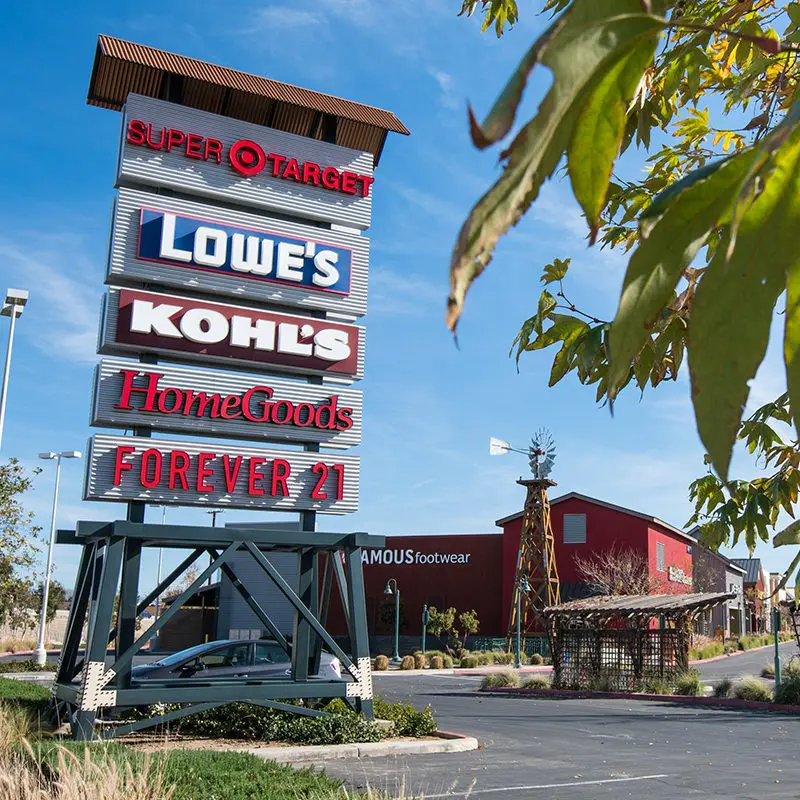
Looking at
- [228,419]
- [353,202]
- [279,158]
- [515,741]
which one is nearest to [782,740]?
[515,741]

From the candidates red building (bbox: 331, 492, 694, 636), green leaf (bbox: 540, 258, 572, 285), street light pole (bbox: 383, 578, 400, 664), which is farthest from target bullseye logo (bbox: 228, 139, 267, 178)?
red building (bbox: 331, 492, 694, 636)

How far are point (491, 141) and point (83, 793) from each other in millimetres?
A: 6506

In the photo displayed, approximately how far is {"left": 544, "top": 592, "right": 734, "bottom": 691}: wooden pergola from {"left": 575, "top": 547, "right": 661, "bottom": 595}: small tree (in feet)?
53.6

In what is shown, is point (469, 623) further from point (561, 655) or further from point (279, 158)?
point (279, 158)

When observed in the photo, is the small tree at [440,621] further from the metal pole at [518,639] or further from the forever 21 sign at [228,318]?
the forever 21 sign at [228,318]

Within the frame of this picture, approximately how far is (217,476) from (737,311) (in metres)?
15.0

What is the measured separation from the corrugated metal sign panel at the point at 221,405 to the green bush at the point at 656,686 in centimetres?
1619

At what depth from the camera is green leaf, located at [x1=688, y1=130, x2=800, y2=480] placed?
115 cm

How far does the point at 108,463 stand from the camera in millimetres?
15047

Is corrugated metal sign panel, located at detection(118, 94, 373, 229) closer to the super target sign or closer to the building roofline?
the super target sign

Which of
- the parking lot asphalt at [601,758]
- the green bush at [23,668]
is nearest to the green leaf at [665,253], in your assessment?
the parking lot asphalt at [601,758]

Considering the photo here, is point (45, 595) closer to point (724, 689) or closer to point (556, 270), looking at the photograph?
point (724, 689)

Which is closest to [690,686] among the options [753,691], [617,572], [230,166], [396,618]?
[753,691]

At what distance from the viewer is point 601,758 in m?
14.8
